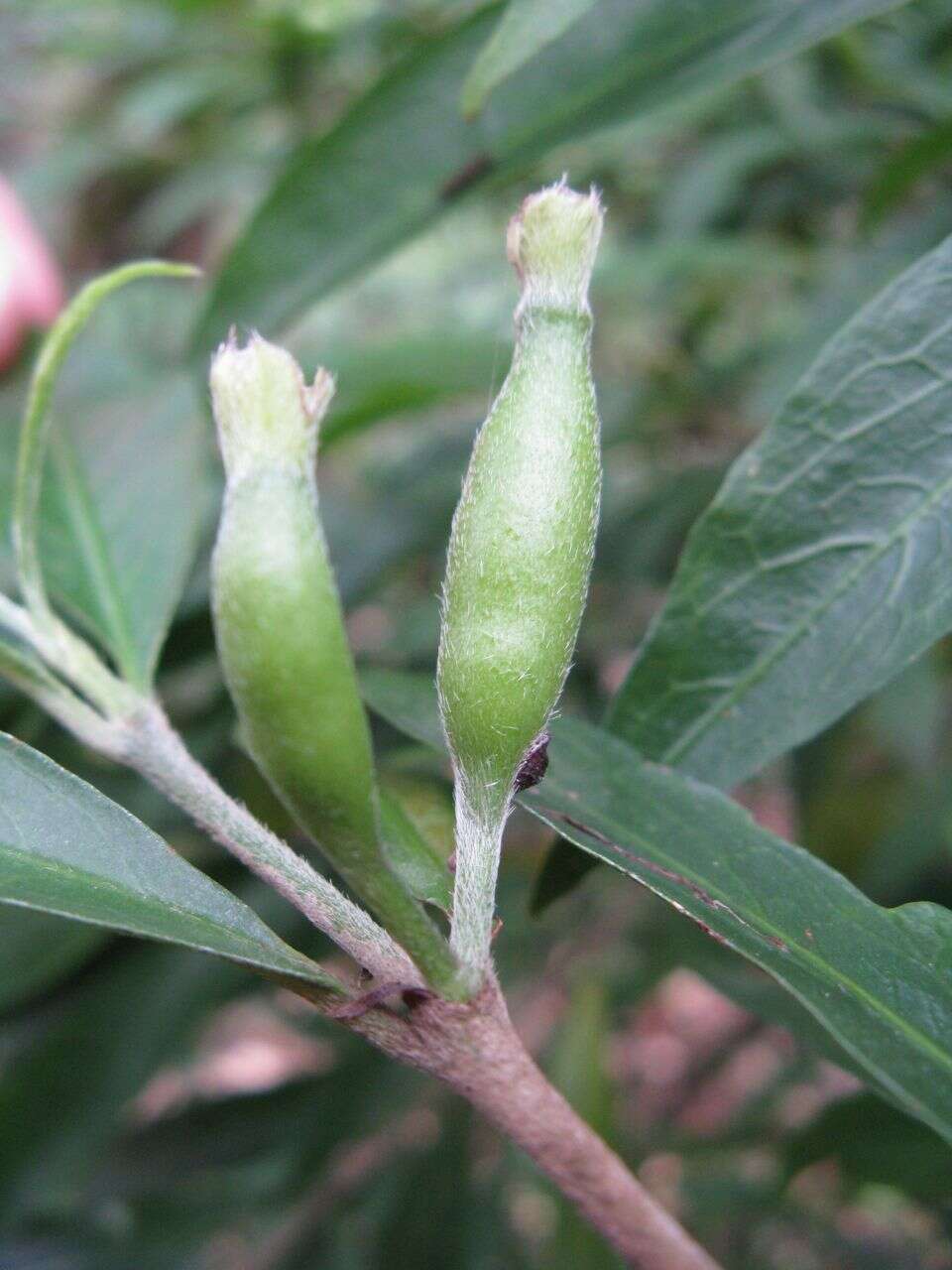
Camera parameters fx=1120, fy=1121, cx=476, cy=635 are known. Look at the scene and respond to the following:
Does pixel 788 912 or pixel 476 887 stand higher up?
pixel 476 887

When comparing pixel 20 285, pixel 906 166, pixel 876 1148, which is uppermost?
pixel 20 285

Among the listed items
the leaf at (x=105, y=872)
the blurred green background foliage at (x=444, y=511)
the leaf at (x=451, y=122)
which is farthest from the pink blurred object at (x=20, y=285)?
the leaf at (x=105, y=872)

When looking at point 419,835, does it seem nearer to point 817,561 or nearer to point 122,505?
point 817,561

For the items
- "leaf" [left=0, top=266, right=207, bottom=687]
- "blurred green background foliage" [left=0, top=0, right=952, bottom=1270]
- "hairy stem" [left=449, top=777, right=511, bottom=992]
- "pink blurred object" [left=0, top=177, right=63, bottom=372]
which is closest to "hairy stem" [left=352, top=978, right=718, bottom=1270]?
"hairy stem" [left=449, top=777, right=511, bottom=992]

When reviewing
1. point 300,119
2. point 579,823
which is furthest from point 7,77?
point 579,823

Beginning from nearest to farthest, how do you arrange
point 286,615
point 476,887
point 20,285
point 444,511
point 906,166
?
point 286,615 → point 476,887 → point 906,166 → point 444,511 → point 20,285

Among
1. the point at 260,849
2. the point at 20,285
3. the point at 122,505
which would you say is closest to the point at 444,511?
the point at 122,505
